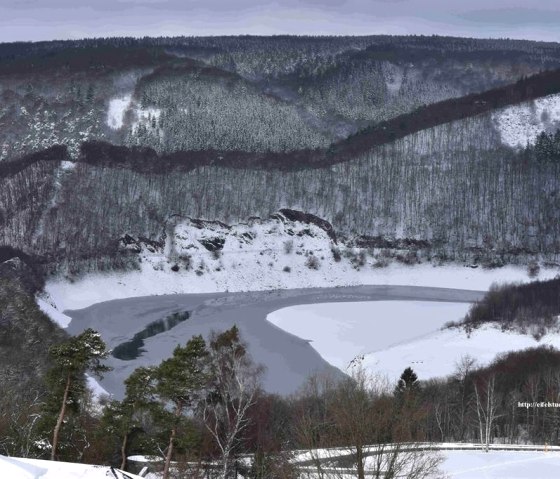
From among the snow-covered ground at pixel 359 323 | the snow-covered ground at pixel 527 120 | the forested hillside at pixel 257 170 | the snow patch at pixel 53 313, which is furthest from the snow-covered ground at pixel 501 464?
the snow-covered ground at pixel 527 120

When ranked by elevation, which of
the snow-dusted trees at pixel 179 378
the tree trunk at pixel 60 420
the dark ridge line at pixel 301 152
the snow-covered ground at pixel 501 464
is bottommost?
the snow-covered ground at pixel 501 464

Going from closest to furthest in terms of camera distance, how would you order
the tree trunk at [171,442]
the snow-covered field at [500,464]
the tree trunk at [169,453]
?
the tree trunk at [169,453] → the tree trunk at [171,442] → the snow-covered field at [500,464]

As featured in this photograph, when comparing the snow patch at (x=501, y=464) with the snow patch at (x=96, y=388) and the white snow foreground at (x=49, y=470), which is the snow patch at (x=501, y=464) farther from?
the snow patch at (x=96, y=388)

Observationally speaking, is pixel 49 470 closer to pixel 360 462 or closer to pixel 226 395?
pixel 360 462

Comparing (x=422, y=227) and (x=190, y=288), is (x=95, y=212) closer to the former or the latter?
(x=190, y=288)

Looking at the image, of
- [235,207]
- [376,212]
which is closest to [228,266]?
[235,207]

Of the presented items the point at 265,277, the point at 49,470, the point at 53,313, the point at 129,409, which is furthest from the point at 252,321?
the point at 49,470

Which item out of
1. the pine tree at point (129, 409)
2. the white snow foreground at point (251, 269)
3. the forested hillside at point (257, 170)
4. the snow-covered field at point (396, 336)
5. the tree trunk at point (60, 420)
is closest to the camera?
the tree trunk at point (60, 420)

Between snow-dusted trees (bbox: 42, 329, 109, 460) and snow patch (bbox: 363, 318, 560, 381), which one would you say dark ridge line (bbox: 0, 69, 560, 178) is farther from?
snow-dusted trees (bbox: 42, 329, 109, 460)
